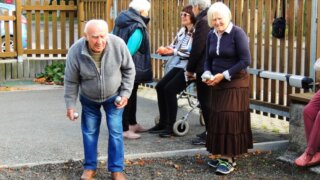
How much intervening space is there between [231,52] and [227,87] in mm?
353

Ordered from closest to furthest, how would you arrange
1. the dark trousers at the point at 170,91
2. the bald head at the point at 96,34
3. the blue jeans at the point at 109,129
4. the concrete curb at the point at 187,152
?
the bald head at the point at 96,34
the blue jeans at the point at 109,129
the concrete curb at the point at 187,152
the dark trousers at the point at 170,91

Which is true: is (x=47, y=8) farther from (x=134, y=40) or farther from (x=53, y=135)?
(x=134, y=40)

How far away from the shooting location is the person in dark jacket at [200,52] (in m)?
7.01

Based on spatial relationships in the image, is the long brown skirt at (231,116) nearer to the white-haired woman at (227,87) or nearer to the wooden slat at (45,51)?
the white-haired woman at (227,87)

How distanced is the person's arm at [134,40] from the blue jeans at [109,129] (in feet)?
5.21

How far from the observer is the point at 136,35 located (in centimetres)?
739

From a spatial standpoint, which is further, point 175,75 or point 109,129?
point 175,75

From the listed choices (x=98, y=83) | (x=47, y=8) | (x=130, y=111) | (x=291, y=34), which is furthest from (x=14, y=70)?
(x=98, y=83)

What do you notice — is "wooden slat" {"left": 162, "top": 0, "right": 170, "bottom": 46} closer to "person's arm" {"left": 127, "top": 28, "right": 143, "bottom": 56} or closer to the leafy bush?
"person's arm" {"left": 127, "top": 28, "right": 143, "bottom": 56}

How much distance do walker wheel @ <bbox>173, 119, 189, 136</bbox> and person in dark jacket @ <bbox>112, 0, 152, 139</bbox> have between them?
47cm

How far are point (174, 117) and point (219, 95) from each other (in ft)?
5.26

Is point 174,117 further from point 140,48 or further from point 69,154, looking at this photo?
point 69,154

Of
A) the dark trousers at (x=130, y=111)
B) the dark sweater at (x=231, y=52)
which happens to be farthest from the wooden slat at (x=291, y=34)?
the dark trousers at (x=130, y=111)

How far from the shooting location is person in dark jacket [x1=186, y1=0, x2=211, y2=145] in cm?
701
